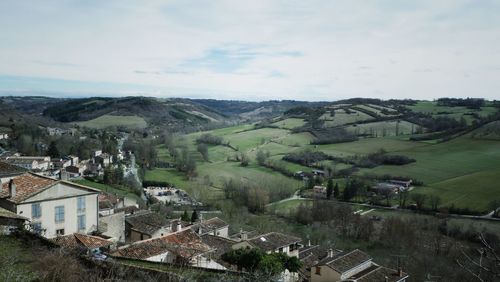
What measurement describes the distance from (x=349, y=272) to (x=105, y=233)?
44.3 feet

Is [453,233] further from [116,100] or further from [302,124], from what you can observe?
[116,100]

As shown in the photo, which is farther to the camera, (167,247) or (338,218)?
(338,218)

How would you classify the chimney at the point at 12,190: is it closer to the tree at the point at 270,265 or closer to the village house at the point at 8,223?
the village house at the point at 8,223

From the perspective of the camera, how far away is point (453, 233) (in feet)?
156

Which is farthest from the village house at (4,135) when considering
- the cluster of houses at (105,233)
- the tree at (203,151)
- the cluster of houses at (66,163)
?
the cluster of houses at (105,233)

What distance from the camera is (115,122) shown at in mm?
156000

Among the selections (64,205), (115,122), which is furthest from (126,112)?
(64,205)

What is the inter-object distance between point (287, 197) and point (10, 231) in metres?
54.9

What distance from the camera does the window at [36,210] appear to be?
770 inches

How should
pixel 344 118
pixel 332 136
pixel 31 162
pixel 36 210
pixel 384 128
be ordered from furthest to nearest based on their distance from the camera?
pixel 344 118, pixel 384 128, pixel 332 136, pixel 31 162, pixel 36 210

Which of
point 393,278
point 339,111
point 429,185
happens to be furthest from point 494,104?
point 393,278

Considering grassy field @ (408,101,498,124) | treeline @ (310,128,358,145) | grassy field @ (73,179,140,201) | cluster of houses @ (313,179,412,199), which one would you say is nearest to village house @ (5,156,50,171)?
grassy field @ (73,179,140,201)

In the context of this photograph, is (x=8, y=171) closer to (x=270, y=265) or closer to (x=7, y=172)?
(x=7, y=172)

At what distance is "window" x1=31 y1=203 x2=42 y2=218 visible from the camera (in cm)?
1955
